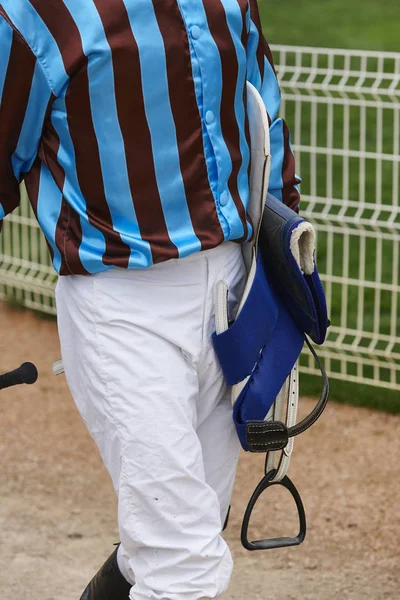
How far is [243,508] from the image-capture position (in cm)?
419

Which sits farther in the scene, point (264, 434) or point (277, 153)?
point (277, 153)

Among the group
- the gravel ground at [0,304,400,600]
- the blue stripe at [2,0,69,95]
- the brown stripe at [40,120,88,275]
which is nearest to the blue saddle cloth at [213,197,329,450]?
the brown stripe at [40,120,88,275]

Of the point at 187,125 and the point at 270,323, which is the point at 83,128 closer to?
the point at 187,125

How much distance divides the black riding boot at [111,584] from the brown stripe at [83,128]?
91cm

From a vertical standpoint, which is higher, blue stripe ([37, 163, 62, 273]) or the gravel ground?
blue stripe ([37, 163, 62, 273])

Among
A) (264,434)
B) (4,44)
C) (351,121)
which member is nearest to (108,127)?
(4,44)

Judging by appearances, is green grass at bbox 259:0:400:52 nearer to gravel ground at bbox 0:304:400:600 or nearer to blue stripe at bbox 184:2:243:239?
gravel ground at bbox 0:304:400:600

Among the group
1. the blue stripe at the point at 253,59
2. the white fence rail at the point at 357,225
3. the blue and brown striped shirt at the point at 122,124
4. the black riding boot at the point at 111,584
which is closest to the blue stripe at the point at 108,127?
the blue and brown striped shirt at the point at 122,124

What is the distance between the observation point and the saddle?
2703 millimetres

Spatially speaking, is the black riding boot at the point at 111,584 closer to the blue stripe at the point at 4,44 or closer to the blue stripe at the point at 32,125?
the blue stripe at the point at 32,125

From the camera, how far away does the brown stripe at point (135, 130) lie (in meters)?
2.44

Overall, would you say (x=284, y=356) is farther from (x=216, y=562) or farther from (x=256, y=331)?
(x=216, y=562)

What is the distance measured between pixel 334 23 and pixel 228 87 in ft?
28.9

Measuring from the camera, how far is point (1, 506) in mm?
4242
